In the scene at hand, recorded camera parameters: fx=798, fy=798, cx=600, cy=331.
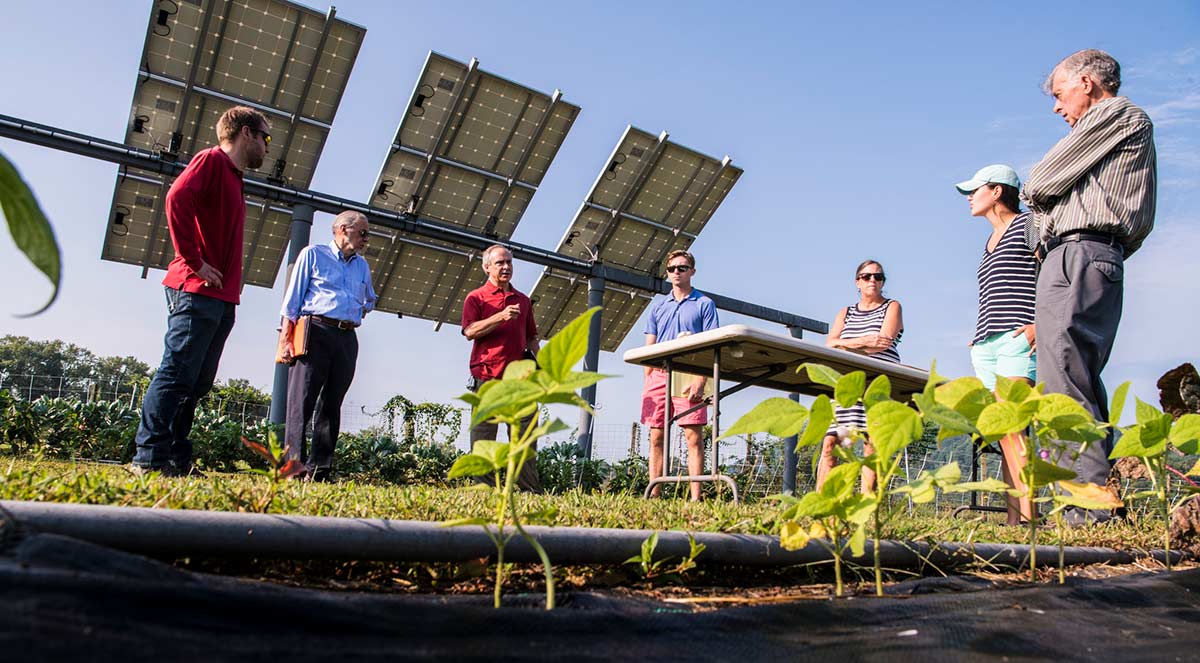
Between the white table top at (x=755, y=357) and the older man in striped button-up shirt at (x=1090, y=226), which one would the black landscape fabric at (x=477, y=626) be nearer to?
the older man in striped button-up shirt at (x=1090, y=226)

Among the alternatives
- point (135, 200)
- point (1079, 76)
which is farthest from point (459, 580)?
point (135, 200)

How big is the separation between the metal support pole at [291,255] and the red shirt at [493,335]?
2502 mm

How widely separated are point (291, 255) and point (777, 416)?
21.1ft

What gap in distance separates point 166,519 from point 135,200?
25.1 feet

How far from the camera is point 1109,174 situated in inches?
122

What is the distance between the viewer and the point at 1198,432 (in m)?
1.83

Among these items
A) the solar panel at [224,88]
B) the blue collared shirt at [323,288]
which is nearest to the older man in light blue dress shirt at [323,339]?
the blue collared shirt at [323,288]

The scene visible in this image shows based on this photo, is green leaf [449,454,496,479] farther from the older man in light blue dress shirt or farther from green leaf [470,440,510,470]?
the older man in light blue dress shirt

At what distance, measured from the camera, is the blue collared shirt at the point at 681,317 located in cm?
541

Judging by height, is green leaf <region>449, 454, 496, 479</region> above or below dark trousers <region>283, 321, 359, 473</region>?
below

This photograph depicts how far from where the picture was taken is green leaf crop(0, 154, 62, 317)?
45 centimetres

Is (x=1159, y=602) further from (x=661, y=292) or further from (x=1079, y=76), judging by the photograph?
(x=661, y=292)

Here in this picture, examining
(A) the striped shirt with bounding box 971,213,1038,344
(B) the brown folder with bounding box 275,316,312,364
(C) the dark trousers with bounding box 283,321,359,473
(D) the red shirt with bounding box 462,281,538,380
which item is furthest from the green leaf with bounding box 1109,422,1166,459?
(B) the brown folder with bounding box 275,316,312,364

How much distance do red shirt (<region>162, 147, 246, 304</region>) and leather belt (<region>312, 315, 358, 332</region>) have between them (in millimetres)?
701
